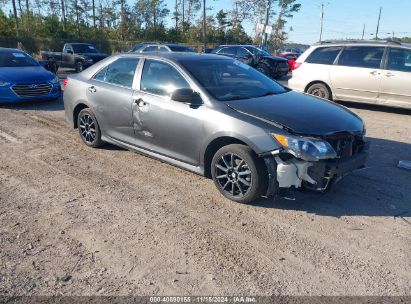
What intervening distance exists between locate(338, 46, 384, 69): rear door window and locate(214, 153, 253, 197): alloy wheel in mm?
6925

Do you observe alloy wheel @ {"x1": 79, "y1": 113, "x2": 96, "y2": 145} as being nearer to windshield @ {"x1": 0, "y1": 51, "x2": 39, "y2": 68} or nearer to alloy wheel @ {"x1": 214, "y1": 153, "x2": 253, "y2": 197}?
alloy wheel @ {"x1": 214, "y1": 153, "x2": 253, "y2": 197}

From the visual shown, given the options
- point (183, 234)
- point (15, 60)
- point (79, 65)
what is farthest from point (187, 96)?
point (79, 65)

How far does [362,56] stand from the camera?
390 inches

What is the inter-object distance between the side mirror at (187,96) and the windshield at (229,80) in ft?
0.62

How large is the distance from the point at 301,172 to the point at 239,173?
0.68 meters

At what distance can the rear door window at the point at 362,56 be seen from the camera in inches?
380

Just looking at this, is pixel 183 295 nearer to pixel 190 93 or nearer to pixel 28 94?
pixel 190 93

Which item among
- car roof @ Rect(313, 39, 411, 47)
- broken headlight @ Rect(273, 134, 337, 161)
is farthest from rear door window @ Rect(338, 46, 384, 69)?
broken headlight @ Rect(273, 134, 337, 161)

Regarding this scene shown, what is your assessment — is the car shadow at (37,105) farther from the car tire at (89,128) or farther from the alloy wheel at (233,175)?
the alloy wheel at (233,175)

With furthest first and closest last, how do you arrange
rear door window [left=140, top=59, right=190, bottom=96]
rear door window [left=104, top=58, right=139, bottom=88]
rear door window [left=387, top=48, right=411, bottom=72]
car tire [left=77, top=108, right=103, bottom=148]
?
rear door window [left=387, top=48, right=411, bottom=72]
car tire [left=77, top=108, right=103, bottom=148]
rear door window [left=104, top=58, right=139, bottom=88]
rear door window [left=140, top=59, right=190, bottom=96]

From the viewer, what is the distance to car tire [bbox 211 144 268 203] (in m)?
4.12

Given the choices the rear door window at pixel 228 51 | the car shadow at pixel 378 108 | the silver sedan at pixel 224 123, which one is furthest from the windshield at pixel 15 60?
the rear door window at pixel 228 51

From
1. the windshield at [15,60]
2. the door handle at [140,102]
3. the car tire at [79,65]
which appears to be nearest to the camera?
the door handle at [140,102]

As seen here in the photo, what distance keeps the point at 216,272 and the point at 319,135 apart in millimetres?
1813
